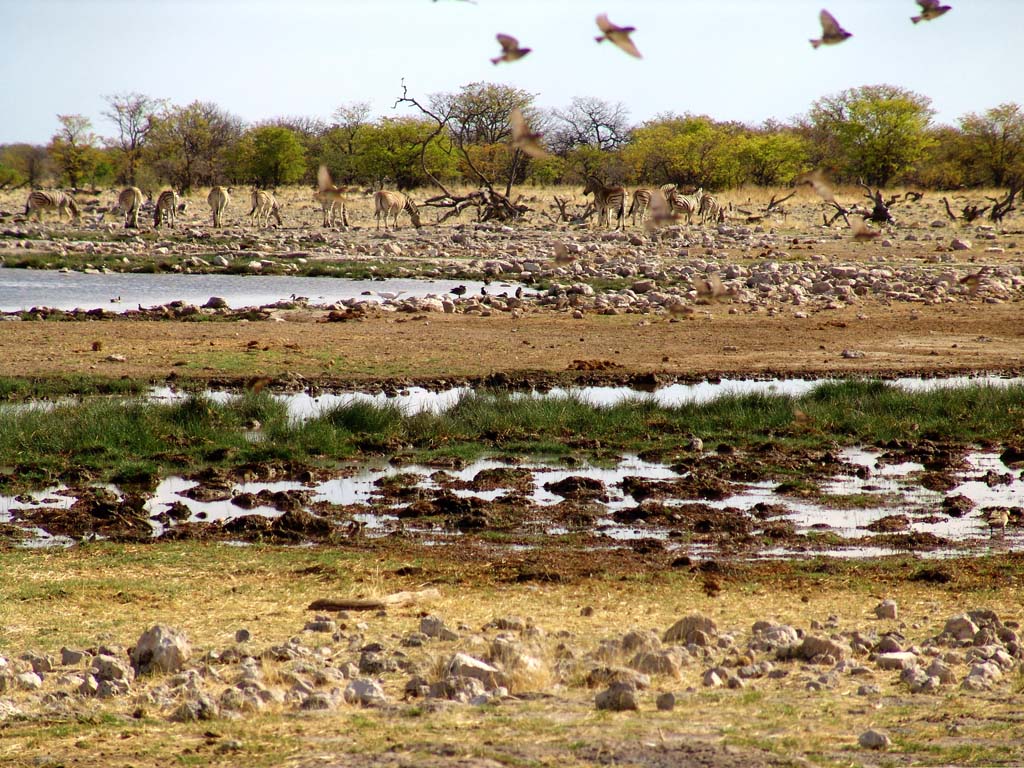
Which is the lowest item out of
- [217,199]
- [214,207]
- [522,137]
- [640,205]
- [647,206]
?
[522,137]

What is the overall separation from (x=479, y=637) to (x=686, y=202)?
3659 cm

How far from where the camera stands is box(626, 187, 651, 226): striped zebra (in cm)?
4056

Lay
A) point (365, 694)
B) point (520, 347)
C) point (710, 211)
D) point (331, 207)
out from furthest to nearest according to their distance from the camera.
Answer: point (331, 207) → point (710, 211) → point (520, 347) → point (365, 694)

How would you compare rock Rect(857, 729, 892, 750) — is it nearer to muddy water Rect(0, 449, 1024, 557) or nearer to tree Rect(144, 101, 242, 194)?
muddy water Rect(0, 449, 1024, 557)

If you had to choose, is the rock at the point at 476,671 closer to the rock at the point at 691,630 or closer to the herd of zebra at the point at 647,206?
the rock at the point at 691,630

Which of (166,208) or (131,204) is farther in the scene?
(166,208)

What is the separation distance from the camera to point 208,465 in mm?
11625

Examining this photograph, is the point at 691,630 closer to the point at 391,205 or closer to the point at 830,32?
the point at 830,32

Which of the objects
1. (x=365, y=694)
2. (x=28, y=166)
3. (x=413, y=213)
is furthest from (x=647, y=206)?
(x=28, y=166)

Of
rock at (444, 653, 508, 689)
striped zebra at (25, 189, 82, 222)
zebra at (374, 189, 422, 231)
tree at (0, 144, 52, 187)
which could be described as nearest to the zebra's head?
zebra at (374, 189, 422, 231)

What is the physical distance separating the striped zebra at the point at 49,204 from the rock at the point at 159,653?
4202cm

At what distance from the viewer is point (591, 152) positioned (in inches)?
1914

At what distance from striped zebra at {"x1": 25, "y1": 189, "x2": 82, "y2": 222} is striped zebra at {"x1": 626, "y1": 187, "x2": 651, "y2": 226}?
69.2 feet

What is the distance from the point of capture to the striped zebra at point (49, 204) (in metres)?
44.2
